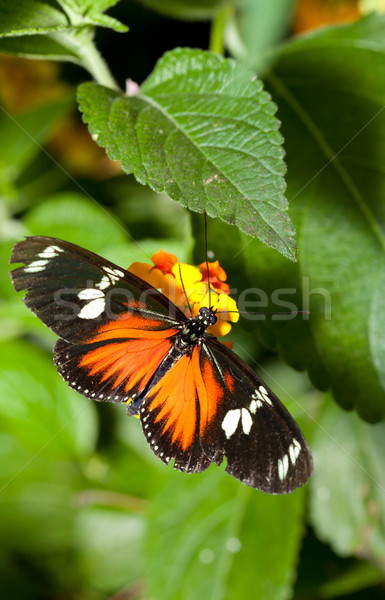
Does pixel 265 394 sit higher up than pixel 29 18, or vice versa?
pixel 29 18

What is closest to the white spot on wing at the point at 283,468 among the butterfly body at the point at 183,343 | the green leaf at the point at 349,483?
the butterfly body at the point at 183,343

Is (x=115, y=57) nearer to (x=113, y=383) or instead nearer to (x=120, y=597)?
(x=113, y=383)

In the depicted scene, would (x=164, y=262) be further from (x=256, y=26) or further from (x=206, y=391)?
(x=256, y=26)

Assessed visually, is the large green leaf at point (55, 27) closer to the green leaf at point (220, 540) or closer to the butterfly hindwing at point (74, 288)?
the butterfly hindwing at point (74, 288)

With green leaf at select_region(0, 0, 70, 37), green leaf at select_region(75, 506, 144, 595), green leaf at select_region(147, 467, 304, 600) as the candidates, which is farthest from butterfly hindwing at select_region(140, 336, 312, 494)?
green leaf at select_region(75, 506, 144, 595)
